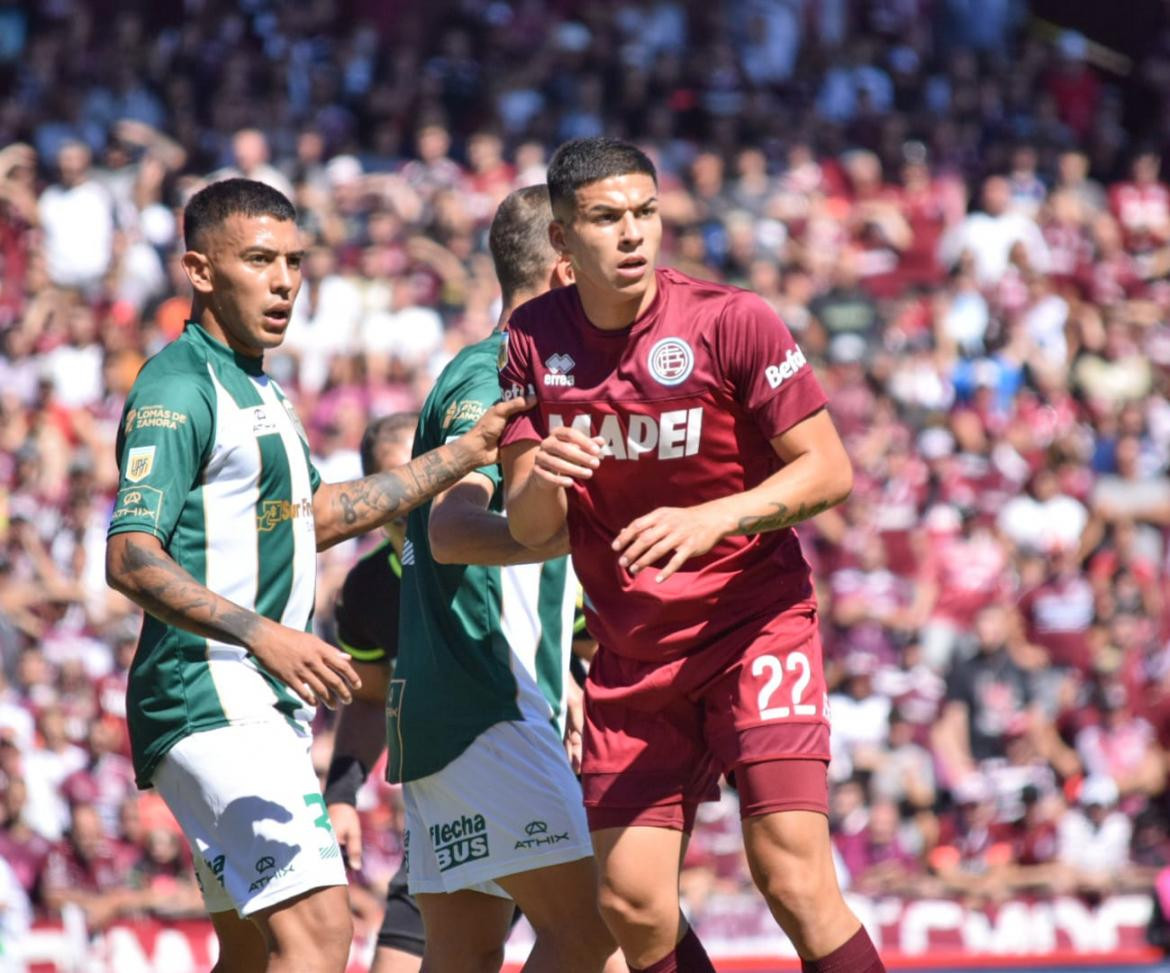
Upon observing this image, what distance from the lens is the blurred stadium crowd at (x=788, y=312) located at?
12477 millimetres

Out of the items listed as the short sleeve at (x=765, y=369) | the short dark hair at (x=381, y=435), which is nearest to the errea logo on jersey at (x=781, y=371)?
the short sleeve at (x=765, y=369)

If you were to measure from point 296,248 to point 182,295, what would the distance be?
10036mm

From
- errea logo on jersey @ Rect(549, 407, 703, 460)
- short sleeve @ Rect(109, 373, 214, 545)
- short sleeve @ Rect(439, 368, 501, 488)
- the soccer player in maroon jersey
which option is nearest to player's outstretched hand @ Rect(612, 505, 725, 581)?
the soccer player in maroon jersey

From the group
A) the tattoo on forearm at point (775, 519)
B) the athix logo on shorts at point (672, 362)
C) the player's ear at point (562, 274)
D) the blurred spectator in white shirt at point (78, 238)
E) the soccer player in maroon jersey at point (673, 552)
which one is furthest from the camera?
the blurred spectator in white shirt at point (78, 238)

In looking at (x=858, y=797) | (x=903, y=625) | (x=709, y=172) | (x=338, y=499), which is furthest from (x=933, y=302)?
(x=338, y=499)

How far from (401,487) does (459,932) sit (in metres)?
1.32

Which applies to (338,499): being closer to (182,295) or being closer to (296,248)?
(296,248)

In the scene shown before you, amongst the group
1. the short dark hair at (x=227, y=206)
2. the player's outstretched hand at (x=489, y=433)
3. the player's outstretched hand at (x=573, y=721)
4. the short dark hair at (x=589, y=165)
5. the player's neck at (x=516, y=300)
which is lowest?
the player's outstretched hand at (x=573, y=721)

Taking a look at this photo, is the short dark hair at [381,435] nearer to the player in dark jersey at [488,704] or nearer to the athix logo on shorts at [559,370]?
the player in dark jersey at [488,704]

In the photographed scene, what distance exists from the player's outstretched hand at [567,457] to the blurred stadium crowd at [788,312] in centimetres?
675

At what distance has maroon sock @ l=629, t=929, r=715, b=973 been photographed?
4859 millimetres

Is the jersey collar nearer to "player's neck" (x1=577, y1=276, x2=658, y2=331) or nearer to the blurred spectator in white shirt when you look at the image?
"player's neck" (x1=577, y1=276, x2=658, y2=331)

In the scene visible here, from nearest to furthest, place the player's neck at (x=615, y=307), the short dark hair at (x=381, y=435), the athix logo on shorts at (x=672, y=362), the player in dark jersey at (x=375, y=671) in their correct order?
1. the athix logo on shorts at (x=672, y=362)
2. the player's neck at (x=615, y=307)
3. the player in dark jersey at (x=375, y=671)
4. the short dark hair at (x=381, y=435)

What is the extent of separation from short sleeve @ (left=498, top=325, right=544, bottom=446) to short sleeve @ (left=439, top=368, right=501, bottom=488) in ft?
1.17
